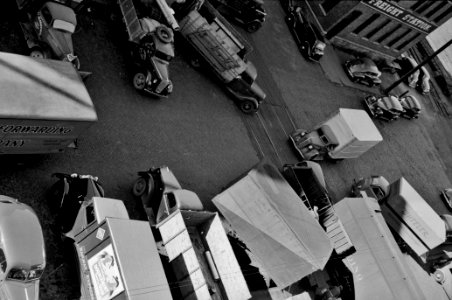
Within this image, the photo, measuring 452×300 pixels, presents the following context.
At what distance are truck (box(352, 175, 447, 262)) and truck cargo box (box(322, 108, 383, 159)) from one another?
203cm

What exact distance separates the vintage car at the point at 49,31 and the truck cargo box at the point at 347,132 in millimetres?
11408

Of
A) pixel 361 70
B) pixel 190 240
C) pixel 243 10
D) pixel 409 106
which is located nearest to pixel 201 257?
pixel 190 240

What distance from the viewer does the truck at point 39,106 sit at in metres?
10.3

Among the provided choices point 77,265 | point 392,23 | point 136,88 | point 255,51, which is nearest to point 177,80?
point 136,88

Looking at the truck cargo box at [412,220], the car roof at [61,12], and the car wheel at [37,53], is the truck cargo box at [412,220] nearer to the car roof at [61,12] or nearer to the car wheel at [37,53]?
the car roof at [61,12]

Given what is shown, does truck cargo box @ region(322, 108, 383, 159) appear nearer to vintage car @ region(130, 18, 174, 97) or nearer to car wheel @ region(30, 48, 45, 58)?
vintage car @ region(130, 18, 174, 97)

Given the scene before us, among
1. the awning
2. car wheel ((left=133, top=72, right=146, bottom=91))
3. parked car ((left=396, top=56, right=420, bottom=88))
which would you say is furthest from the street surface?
parked car ((left=396, top=56, right=420, bottom=88))

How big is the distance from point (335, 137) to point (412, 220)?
187 inches

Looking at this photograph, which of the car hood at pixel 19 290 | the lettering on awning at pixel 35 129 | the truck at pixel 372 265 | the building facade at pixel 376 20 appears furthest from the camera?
the building facade at pixel 376 20

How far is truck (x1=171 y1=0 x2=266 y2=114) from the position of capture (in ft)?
57.0

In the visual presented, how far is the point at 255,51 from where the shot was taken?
22547 millimetres

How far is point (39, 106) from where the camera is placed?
10.6m

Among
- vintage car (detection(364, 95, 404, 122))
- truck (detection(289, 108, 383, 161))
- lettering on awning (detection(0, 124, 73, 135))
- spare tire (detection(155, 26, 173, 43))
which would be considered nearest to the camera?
lettering on awning (detection(0, 124, 73, 135))

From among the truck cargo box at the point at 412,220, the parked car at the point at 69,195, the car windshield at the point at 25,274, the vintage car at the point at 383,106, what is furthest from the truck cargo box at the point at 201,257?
the vintage car at the point at 383,106
